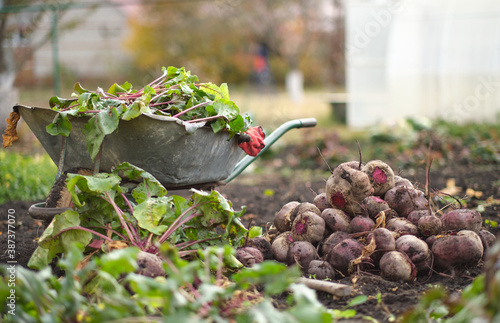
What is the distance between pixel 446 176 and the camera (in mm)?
5391

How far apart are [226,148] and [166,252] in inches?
54.0

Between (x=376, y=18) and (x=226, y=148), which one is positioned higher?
(x=376, y=18)

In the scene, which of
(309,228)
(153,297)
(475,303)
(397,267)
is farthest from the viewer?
(309,228)

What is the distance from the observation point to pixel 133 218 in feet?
8.32

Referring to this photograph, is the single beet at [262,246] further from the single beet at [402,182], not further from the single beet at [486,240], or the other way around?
the single beet at [486,240]

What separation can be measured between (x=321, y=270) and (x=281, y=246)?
0.32m

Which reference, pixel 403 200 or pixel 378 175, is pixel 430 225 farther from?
pixel 378 175

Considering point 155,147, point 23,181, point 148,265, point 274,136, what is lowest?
point 23,181

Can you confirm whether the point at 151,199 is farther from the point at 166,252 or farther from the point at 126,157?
the point at 166,252

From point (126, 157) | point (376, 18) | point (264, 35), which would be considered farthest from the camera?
point (264, 35)

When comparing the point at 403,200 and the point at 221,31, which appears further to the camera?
the point at 221,31

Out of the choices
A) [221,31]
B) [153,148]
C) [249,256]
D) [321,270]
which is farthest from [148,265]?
[221,31]

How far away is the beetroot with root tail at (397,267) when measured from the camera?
2.38m

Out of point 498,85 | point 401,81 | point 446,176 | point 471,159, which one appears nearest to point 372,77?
point 401,81
